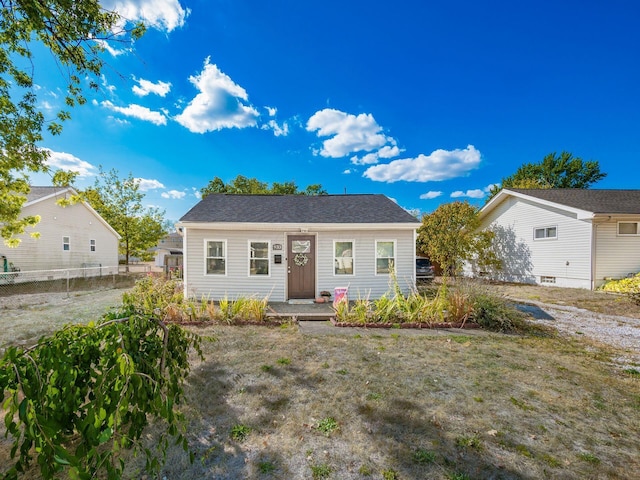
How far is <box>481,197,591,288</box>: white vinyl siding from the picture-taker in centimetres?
1165

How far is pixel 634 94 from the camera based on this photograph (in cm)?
1570

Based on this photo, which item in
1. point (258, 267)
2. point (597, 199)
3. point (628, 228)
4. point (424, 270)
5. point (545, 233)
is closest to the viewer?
point (258, 267)

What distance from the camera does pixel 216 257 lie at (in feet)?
29.9

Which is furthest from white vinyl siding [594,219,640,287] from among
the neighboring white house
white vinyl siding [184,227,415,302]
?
the neighboring white house

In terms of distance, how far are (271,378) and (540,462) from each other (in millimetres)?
3014

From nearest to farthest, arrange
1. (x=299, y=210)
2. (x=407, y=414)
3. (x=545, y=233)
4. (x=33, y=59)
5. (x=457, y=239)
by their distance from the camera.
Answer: (x=407, y=414) → (x=33, y=59) → (x=299, y=210) → (x=545, y=233) → (x=457, y=239)

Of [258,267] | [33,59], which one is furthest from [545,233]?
[33,59]

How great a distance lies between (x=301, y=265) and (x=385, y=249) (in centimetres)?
305

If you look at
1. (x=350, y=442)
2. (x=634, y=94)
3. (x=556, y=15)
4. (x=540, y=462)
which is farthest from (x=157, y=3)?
(x=634, y=94)

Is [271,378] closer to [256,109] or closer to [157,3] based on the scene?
[157,3]

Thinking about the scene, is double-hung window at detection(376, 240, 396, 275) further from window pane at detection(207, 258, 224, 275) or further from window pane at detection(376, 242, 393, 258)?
window pane at detection(207, 258, 224, 275)

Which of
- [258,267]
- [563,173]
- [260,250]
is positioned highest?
[563,173]

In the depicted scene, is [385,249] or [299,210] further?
[299,210]

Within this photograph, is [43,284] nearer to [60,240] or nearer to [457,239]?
[60,240]
